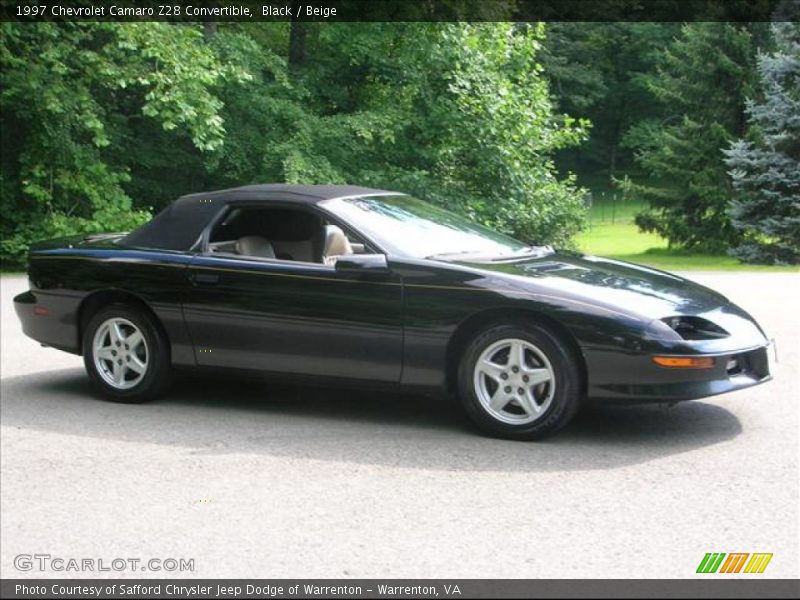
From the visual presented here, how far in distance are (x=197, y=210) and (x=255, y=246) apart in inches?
19.7

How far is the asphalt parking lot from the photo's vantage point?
3408 mm

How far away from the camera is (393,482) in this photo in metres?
4.57

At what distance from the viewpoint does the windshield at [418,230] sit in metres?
5.86

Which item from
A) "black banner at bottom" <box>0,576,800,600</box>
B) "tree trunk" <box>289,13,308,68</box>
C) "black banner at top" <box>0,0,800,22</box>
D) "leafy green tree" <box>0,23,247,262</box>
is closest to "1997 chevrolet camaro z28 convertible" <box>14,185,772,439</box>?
"black banner at bottom" <box>0,576,800,600</box>

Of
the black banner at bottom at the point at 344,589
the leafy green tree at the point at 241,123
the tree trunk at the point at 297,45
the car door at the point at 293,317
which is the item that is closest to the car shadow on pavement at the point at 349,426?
the car door at the point at 293,317

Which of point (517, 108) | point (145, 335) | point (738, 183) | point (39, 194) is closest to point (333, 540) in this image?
point (738, 183)

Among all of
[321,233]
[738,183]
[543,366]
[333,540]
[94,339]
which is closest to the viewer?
[333,540]

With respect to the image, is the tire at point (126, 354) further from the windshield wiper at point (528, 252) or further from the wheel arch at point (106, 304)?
the windshield wiper at point (528, 252)

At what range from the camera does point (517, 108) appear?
17984 mm

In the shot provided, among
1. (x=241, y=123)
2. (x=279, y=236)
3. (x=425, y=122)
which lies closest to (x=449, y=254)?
(x=279, y=236)

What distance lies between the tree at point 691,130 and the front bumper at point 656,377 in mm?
1205

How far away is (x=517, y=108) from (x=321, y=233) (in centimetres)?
1246

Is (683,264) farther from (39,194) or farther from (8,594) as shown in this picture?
(39,194)

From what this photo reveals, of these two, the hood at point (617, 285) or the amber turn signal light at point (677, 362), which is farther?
the hood at point (617, 285)
